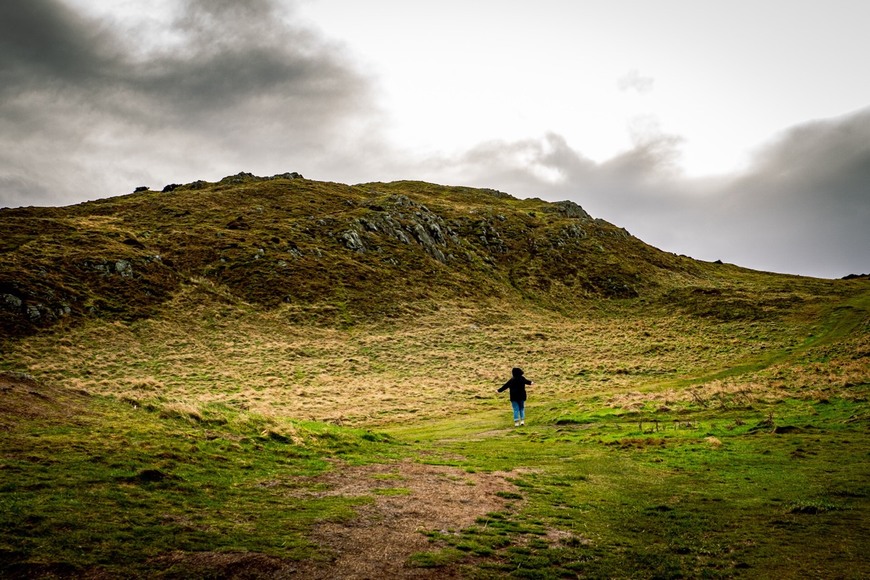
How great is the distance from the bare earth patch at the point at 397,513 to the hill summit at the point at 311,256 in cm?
5146

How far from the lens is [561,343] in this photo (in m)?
60.7

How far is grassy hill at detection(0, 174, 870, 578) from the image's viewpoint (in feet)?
26.9

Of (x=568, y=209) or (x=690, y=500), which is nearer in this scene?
(x=690, y=500)

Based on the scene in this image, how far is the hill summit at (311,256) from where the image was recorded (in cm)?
5919

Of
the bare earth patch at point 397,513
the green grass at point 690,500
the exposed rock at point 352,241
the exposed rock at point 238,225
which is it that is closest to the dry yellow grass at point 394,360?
the green grass at point 690,500

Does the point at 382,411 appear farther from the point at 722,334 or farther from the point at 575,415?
the point at 722,334

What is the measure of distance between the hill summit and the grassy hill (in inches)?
24.2

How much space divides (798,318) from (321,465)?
70540 millimetres

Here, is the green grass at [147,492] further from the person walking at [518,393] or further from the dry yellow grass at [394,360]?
the person walking at [518,393]

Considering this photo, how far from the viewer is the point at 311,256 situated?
271 ft

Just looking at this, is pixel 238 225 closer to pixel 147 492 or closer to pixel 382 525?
pixel 147 492

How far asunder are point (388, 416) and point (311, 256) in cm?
5571

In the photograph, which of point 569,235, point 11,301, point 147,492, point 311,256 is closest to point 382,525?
point 147,492

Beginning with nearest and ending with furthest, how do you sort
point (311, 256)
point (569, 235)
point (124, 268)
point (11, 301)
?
1. point (11, 301)
2. point (124, 268)
3. point (311, 256)
4. point (569, 235)
